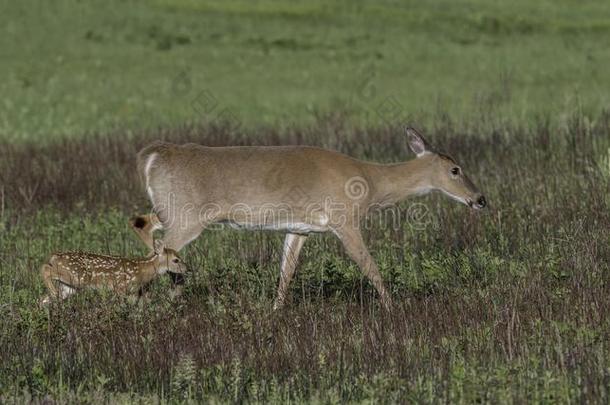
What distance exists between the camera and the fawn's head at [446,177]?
11.0m

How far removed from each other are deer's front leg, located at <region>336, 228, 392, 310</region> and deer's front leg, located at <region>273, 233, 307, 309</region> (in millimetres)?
403

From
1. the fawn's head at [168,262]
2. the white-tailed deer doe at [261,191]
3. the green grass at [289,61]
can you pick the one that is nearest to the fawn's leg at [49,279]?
the fawn's head at [168,262]

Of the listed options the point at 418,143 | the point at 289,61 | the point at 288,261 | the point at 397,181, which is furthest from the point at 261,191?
the point at 289,61

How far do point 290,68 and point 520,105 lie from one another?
7.85m

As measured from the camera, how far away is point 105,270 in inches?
392

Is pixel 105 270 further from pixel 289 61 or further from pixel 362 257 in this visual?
pixel 289 61

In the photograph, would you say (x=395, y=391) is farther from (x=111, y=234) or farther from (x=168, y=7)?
(x=168, y=7)

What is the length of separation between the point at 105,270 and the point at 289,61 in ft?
76.2

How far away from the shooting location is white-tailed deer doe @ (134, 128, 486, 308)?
10250mm

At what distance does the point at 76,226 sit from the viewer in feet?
42.6

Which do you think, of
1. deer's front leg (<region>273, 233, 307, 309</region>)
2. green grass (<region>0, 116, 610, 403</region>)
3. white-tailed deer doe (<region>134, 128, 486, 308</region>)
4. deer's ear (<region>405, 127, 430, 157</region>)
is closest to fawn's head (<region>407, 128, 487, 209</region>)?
deer's ear (<region>405, 127, 430, 157</region>)

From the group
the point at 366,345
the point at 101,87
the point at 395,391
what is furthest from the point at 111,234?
the point at 101,87

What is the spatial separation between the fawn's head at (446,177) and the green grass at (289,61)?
10196 millimetres

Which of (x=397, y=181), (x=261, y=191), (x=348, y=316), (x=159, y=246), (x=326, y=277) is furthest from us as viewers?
(x=397, y=181)
